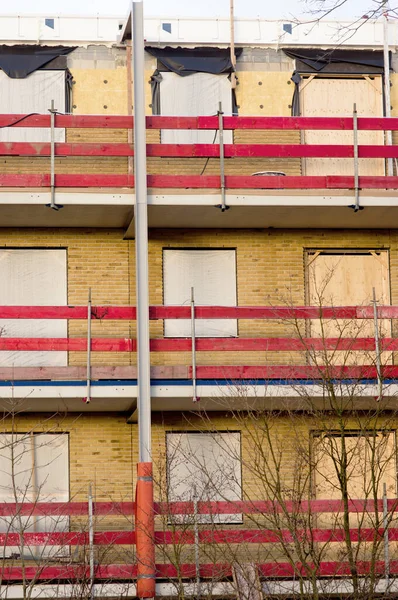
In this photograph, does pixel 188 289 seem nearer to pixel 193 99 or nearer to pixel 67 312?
pixel 67 312

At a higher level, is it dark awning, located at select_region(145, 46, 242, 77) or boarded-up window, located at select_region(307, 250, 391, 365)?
dark awning, located at select_region(145, 46, 242, 77)

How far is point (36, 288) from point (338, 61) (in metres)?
6.82

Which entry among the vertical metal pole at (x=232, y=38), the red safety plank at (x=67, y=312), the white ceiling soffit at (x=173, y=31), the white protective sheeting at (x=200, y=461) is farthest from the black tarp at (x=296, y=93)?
the white protective sheeting at (x=200, y=461)

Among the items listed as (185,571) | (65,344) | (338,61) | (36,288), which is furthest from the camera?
(338,61)

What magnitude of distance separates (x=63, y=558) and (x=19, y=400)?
3118mm

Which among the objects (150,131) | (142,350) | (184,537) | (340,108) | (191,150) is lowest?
(184,537)

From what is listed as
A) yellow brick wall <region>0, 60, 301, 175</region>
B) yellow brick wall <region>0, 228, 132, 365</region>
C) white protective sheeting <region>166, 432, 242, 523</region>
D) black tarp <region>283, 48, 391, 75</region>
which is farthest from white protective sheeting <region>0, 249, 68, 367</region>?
black tarp <region>283, 48, 391, 75</region>

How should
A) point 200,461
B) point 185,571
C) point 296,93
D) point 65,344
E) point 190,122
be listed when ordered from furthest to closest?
point 296,93
point 200,461
point 190,122
point 65,344
point 185,571

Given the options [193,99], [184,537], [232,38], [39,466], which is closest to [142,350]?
[184,537]

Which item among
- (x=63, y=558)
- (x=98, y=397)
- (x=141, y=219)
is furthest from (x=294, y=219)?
(x=63, y=558)

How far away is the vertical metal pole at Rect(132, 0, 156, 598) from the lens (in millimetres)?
17578

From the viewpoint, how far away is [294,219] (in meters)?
21.5

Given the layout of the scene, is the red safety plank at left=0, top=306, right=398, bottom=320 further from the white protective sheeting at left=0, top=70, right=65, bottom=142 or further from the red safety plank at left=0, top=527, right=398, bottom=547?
the white protective sheeting at left=0, top=70, right=65, bottom=142

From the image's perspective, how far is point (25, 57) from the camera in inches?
886
